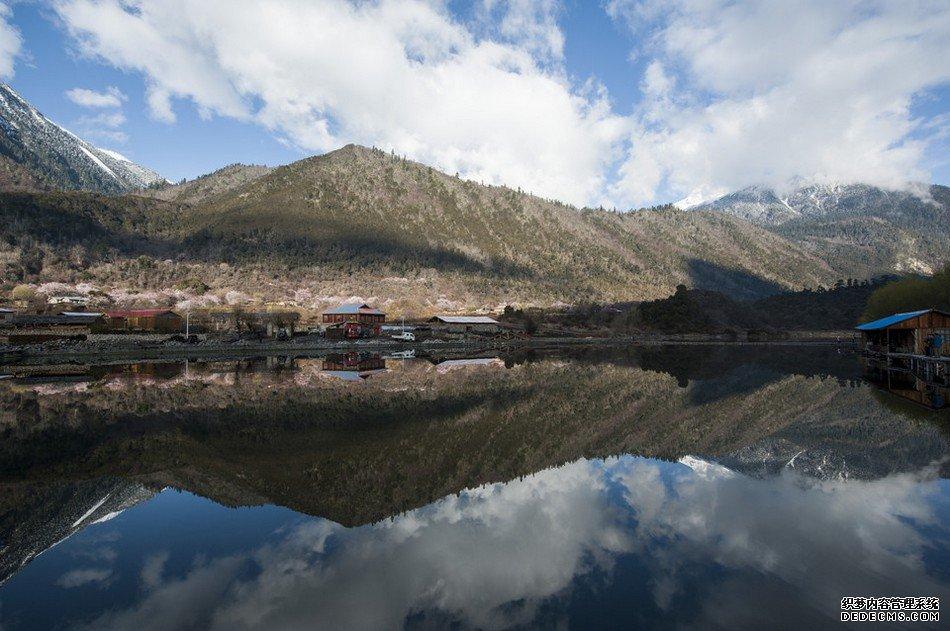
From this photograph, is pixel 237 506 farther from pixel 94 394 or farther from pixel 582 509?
pixel 94 394

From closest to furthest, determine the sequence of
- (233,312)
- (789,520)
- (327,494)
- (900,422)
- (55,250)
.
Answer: (789,520) → (327,494) → (900,422) → (233,312) → (55,250)

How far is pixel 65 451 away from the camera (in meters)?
15.6

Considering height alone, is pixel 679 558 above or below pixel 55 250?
below

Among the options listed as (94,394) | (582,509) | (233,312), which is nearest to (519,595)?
(582,509)

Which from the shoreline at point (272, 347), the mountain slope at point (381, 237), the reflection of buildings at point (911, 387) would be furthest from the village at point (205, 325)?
the reflection of buildings at point (911, 387)

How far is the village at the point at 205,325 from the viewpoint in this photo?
61500 millimetres

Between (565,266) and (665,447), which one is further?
(565,266)

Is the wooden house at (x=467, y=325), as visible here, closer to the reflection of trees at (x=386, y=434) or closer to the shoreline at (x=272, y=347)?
the shoreline at (x=272, y=347)

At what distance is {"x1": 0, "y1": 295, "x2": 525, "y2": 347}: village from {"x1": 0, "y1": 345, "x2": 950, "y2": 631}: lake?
1788 inches

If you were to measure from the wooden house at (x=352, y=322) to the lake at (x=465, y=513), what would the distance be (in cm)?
5293

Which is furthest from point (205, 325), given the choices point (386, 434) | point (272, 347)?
point (386, 434)

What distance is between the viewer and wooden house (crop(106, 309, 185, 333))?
226ft

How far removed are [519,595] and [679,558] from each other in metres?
3.08

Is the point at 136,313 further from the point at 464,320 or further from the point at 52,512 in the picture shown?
the point at 52,512
